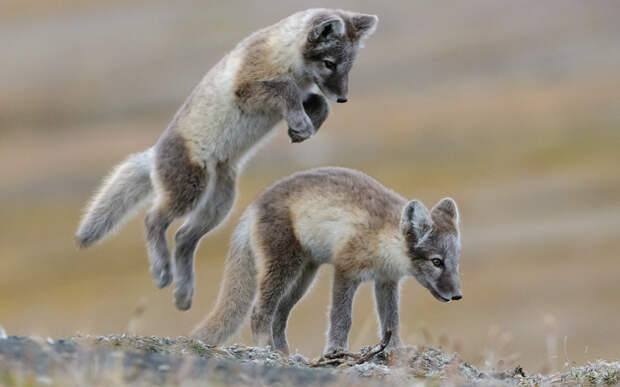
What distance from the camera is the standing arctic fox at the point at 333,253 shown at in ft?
36.6

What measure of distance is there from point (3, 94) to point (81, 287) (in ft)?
92.3

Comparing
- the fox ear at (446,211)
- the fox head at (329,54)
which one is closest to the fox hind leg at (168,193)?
the fox head at (329,54)

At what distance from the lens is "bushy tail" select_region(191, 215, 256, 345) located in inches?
449

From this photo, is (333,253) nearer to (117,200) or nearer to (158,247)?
(158,247)

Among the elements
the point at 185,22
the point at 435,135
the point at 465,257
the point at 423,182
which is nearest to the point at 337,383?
the point at 465,257

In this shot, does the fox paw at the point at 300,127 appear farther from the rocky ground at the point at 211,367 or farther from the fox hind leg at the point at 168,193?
the rocky ground at the point at 211,367

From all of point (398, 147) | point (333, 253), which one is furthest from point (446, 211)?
point (398, 147)

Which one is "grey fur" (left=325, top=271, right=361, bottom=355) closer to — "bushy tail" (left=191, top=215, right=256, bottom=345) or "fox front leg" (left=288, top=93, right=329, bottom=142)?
"bushy tail" (left=191, top=215, right=256, bottom=345)

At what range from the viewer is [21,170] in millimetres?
50469

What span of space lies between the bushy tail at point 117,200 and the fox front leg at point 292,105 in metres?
1.75

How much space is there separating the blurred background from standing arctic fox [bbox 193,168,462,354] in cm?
109

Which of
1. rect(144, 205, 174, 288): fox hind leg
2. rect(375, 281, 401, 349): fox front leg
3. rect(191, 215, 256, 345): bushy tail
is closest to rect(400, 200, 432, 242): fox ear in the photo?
rect(375, 281, 401, 349): fox front leg

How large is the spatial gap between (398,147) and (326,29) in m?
38.8

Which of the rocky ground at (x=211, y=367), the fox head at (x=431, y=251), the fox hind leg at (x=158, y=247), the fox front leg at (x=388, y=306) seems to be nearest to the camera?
the rocky ground at (x=211, y=367)
